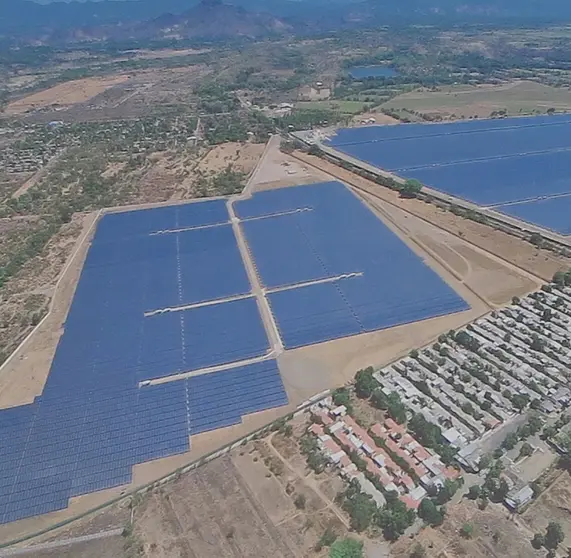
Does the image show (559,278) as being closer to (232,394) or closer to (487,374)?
(487,374)

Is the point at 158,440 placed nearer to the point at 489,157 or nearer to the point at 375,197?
the point at 375,197

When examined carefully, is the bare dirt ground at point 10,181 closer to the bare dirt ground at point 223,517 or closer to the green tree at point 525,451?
the bare dirt ground at point 223,517

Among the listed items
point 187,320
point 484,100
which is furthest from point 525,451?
point 484,100

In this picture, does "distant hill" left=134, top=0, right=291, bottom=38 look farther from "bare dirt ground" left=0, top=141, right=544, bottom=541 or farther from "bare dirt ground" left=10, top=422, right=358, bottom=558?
"bare dirt ground" left=10, top=422, right=358, bottom=558

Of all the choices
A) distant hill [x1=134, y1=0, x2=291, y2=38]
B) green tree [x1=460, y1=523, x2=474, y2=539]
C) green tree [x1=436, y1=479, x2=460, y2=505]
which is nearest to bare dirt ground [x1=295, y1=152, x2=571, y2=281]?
green tree [x1=436, y1=479, x2=460, y2=505]

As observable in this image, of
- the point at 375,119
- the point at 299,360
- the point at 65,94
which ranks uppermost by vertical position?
the point at 299,360

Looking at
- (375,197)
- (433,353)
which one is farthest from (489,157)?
(433,353)

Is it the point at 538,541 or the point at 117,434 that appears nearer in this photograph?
the point at 538,541
